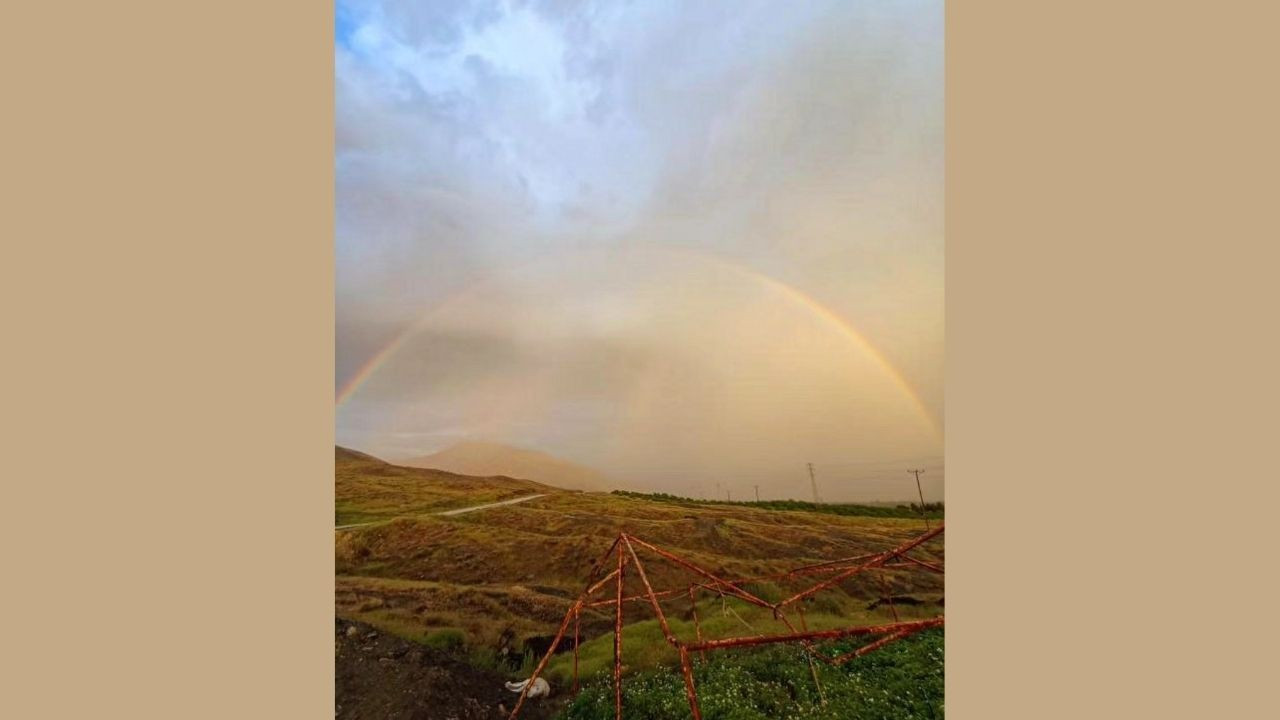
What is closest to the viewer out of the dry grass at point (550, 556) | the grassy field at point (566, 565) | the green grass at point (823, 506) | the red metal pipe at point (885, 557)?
the red metal pipe at point (885, 557)

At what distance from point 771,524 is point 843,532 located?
2398 millimetres

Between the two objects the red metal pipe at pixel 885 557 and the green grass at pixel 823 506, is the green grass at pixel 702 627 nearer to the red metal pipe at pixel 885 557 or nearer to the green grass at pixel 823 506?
the red metal pipe at pixel 885 557

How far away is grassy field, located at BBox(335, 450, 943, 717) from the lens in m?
11.9

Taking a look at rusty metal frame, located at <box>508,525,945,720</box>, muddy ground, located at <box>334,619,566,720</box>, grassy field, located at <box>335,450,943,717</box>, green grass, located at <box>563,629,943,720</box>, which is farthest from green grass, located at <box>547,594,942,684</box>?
muddy ground, located at <box>334,619,566,720</box>

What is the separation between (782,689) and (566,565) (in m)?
7.49

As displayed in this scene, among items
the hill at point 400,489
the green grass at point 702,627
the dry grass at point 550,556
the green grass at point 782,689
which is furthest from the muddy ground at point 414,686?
the hill at point 400,489

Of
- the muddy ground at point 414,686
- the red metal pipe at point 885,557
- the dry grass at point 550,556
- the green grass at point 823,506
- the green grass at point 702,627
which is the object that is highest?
the red metal pipe at point 885,557

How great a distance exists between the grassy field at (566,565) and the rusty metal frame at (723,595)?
17.7 inches

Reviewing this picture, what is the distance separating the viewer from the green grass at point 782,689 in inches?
352

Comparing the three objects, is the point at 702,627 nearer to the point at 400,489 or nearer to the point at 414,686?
the point at 414,686

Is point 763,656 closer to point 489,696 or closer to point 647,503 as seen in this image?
point 489,696

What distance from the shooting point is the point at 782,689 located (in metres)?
9.47

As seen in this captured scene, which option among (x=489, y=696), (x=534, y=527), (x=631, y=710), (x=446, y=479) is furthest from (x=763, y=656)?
(x=446, y=479)

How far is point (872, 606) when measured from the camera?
13.8 metres
